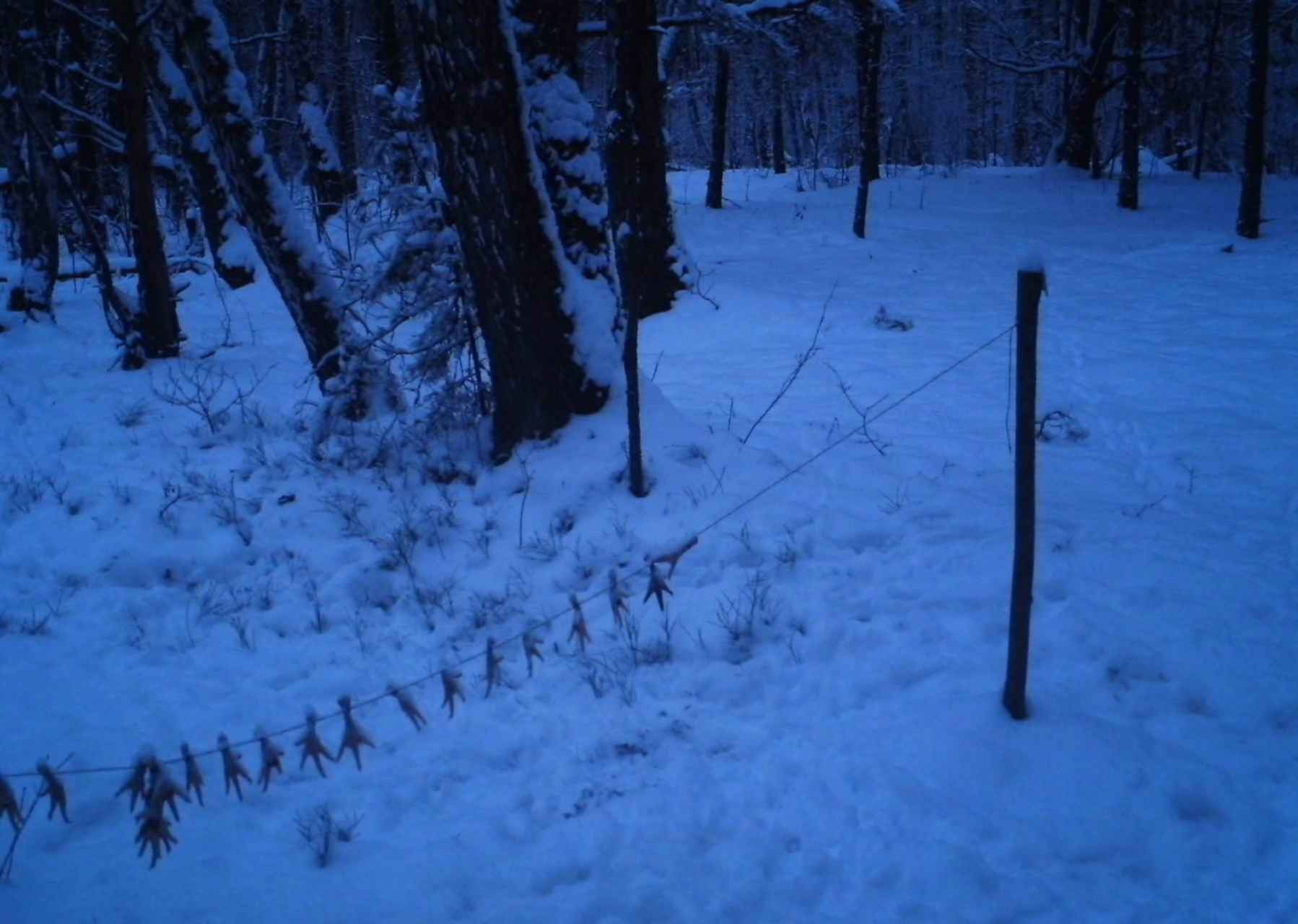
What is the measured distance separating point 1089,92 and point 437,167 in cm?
1926

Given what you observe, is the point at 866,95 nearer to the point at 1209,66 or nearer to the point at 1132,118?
the point at 1132,118

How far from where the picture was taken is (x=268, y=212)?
7.04 meters

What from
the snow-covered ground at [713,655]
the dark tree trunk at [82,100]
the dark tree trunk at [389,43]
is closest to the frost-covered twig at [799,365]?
the snow-covered ground at [713,655]

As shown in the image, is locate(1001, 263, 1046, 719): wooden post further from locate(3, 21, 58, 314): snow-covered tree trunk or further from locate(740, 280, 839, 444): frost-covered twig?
locate(3, 21, 58, 314): snow-covered tree trunk

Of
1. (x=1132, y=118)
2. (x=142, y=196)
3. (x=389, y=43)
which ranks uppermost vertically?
(x=389, y=43)

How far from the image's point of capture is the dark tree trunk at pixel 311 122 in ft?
48.6

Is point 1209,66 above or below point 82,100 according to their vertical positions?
above

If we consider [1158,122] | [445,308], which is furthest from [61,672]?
[1158,122]

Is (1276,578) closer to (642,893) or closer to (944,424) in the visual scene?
(944,424)

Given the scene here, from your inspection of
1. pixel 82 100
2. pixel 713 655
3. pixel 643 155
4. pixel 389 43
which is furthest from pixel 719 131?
pixel 713 655

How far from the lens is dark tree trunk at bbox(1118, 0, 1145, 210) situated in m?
16.5

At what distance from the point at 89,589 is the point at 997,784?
511 centimetres

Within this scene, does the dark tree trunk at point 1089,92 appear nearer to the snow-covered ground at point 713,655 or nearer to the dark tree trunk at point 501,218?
the snow-covered ground at point 713,655

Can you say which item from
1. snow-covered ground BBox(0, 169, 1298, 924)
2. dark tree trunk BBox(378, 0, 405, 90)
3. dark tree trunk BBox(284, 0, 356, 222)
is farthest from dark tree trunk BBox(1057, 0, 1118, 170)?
dark tree trunk BBox(284, 0, 356, 222)
